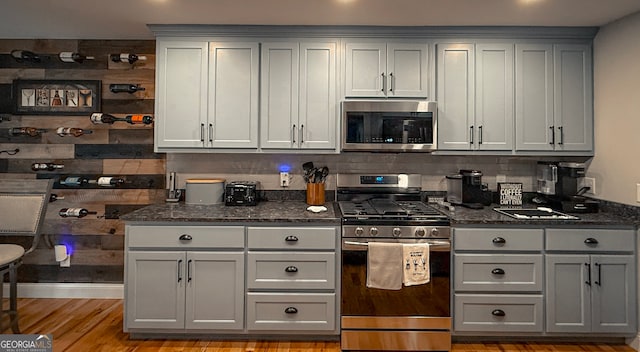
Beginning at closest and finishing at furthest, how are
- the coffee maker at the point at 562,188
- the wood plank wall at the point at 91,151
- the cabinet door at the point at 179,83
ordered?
the coffee maker at the point at 562,188
the cabinet door at the point at 179,83
the wood plank wall at the point at 91,151

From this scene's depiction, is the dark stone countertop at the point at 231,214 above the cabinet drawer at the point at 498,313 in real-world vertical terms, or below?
above

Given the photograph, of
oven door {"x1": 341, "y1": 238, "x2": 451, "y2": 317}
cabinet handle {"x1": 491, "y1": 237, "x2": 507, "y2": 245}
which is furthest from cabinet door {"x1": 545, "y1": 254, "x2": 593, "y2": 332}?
oven door {"x1": 341, "y1": 238, "x2": 451, "y2": 317}

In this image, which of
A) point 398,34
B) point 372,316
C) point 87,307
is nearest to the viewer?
point 372,316

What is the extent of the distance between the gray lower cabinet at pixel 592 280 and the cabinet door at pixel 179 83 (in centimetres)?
269

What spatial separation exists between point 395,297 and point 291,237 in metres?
0.78

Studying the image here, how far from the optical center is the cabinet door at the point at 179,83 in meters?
2.79

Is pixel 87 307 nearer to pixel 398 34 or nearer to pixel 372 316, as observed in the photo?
pixel 372 316

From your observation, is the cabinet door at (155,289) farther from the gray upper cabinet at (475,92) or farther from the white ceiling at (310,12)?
the gray upper cabinet at (475,92)

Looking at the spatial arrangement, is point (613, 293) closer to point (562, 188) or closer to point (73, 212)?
point (562, 188)

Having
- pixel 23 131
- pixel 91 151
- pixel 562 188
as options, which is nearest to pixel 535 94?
pixel 562 188

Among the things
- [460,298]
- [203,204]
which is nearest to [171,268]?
[203,204]

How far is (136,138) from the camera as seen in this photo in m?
3.15

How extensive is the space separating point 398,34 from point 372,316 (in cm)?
207

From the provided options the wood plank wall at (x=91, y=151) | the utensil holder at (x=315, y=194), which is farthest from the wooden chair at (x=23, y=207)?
the utensil holder at (x=315, y=194)
